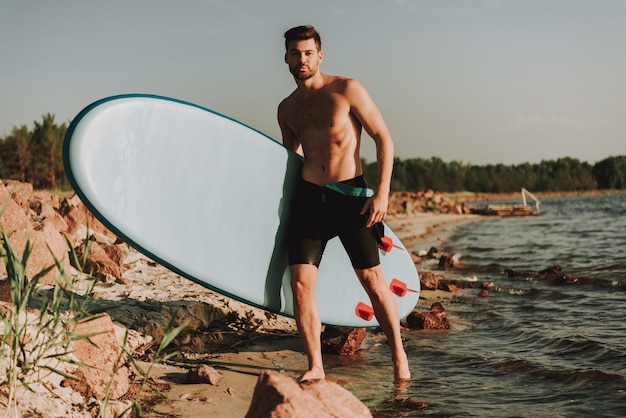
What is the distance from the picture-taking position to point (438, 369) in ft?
13.1

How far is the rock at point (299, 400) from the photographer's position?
2078 mm

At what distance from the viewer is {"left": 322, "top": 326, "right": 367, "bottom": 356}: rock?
169 inches

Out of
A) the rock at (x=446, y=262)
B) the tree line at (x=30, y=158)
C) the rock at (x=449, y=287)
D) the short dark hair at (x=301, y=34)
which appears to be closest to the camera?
the short dark hair at (x=301, y=34)

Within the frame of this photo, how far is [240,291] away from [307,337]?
0.61 m

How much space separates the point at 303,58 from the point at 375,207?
0.90 metres

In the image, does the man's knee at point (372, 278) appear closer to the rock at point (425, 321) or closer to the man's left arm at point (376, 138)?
the man's left arm at point (376, 138)

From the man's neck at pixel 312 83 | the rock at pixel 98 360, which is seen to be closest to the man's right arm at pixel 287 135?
the man's neck at pixel 312 83

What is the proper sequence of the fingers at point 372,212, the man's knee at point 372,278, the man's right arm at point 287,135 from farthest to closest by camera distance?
1. the man's right arm at point 287,135
2. the man's knee at point 372,278
3. the fingers at point 372,212

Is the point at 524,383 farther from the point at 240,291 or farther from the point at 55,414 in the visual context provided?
the point at 55,414

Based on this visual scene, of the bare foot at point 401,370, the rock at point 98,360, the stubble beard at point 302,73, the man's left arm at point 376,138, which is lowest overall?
the bare foot at point 401,370

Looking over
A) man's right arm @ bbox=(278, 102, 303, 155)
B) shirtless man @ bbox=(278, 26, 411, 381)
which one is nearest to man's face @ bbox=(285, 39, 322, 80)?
shirtless man @ bbox=(278, 26, 411, 381)

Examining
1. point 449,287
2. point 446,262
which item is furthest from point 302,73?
point 446,262

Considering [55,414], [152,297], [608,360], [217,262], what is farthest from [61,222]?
[608,360]

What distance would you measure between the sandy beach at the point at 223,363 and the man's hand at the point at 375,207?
0.99 m
